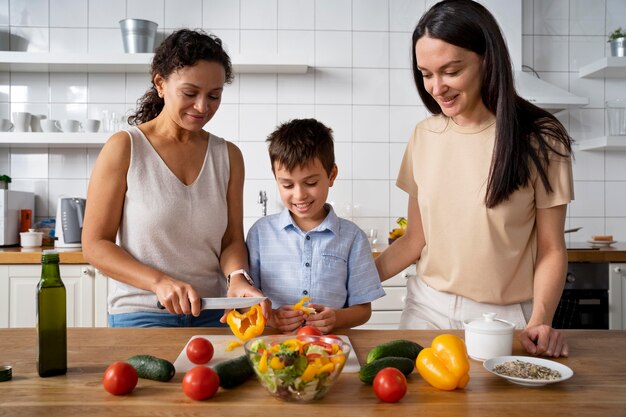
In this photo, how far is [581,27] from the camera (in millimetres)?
3605

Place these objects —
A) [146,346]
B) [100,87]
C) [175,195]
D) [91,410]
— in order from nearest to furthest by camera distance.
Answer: [91,410], [146,346], [175,195], [100,87]

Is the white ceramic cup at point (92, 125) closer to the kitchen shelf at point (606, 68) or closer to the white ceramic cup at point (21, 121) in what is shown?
the white ceramic cup at point (21, 121)

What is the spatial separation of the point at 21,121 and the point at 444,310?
269 cm

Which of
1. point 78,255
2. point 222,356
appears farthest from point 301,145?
point 78,255

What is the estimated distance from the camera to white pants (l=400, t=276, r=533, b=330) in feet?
4.78

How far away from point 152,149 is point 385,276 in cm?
76

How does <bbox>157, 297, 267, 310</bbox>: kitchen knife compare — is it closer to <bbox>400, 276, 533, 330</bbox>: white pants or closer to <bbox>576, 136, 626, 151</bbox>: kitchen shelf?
<bbox>400, 276, 533, 330</bbox>: white pants

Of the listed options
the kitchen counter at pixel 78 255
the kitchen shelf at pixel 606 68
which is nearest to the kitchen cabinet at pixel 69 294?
the kitchen counter at pixel 78 255

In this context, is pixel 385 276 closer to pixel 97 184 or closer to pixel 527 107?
pixel 527 107

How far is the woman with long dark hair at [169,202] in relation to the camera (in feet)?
4.79

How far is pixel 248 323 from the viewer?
129 centimetres

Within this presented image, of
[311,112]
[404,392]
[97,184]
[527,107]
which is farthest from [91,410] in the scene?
[311,112]

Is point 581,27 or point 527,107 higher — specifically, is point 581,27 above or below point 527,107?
above

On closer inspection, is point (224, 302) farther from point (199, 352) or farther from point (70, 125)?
point (70, 125)
